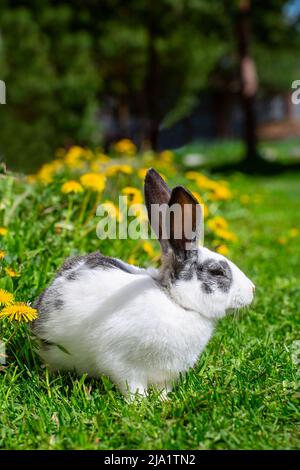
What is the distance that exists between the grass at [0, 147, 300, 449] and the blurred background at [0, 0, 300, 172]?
6.84 m

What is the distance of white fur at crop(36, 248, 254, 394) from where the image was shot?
6.84 ft

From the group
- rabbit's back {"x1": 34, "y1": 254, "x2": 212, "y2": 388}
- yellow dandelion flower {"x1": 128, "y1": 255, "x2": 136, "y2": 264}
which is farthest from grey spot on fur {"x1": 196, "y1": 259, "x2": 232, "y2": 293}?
yellow dandelion flower {"x1": 128, "y1": 255, "x2": 136, "y2": 264}

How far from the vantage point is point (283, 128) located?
3050cm

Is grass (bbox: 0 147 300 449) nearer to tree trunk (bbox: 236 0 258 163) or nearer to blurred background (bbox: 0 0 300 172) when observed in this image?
blurred background (bbox: 0 0 300 172)

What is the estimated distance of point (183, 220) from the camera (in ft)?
6.77

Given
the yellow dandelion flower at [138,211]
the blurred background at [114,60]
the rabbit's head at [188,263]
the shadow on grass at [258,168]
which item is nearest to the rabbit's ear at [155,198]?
the rabbit's head at [188,263]

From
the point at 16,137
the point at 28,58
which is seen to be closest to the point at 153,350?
the point at 16,137

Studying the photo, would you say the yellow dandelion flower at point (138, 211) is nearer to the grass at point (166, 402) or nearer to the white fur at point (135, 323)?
the grass at point (166, 402)

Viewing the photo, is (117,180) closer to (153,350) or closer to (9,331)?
(9,331)

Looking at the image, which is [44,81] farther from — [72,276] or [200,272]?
[200,272]

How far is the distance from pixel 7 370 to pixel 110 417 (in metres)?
0.48

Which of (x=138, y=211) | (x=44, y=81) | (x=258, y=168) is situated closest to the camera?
(x=138, y=211)

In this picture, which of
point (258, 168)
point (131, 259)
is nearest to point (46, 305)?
point (131, 259)

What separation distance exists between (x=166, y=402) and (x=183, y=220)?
60 cm
